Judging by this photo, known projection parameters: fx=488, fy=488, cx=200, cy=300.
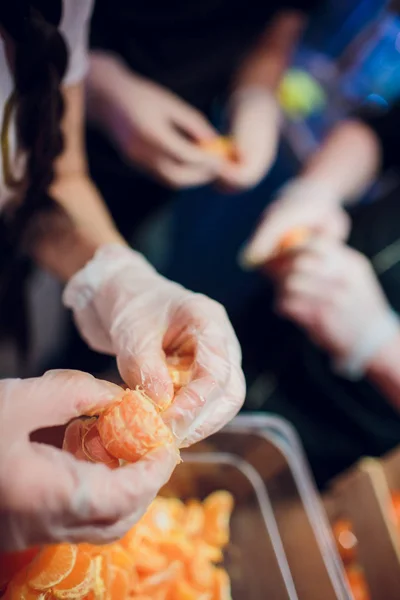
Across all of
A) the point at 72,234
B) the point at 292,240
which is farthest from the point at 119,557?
the point at 292,240

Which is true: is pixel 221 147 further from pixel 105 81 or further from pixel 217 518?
pixel 217 518

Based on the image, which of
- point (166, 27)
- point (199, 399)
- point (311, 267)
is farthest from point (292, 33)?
point (199, 399)

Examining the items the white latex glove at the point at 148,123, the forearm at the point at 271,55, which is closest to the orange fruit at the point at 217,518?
the white latex glove at the point at 148,123

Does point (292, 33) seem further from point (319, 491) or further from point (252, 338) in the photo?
point (319, 491)

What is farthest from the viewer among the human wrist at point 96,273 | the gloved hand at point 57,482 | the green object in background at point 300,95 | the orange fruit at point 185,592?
the green object in background at point 300,95

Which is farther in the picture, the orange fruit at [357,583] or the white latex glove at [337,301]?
the white latex glove at [337,301]

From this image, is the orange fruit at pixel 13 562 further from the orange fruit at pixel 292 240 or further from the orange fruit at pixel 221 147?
the orange fruit at pixel 221 147
